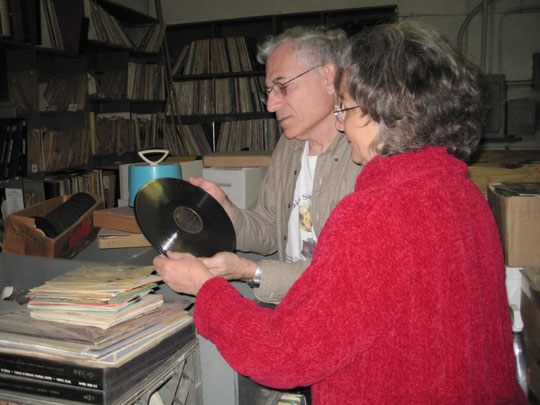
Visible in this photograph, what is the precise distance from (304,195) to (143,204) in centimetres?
65

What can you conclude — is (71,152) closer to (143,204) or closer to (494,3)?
(143,204)

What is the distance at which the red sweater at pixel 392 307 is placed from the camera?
65 cm

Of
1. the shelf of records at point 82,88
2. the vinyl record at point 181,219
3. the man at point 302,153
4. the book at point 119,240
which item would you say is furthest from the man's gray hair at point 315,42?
the shelf of records at point 82,88

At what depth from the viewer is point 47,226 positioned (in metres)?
1.60

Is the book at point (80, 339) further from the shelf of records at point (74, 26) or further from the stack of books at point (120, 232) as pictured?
the shelf of records at point (74, 26)

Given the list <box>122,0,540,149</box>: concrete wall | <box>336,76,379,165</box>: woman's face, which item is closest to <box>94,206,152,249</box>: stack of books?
<box>336,76,379,165</box>: woman's face

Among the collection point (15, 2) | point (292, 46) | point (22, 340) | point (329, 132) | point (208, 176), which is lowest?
point (22, 340)

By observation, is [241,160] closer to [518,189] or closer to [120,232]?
[120,232]

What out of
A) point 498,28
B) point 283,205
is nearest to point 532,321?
point 283,205

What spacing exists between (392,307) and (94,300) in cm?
66

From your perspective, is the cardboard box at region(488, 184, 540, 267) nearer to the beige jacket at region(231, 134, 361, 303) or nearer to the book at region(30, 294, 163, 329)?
the beige jacket at region(231, 134, 361, 303)

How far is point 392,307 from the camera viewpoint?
657mm

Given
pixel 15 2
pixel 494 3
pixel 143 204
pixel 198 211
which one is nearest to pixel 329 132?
pixel 198 211

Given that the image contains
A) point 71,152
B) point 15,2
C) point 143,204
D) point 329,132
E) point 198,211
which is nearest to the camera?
point 143,204
